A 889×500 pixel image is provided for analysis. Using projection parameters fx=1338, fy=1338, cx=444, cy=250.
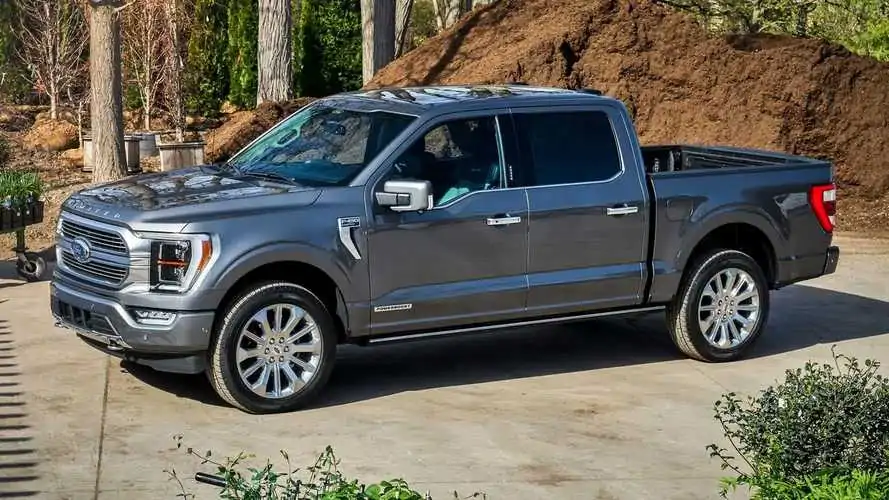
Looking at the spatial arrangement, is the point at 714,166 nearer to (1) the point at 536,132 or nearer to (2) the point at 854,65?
(1) the point at 536,132

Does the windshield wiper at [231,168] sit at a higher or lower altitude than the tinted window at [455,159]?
lower

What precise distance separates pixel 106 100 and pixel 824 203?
30.5 ft

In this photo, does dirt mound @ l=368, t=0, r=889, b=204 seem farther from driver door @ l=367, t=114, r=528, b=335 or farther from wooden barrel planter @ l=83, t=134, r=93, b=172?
driver door @ l=367, t=114, r=528, b=335

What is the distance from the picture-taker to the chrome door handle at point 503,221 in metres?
8.62

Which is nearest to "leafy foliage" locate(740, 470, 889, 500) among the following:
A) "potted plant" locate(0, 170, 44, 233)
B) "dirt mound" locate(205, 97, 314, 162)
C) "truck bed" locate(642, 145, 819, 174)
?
"truck bed" locate(642, 145, 819, 174)

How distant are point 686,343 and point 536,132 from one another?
6.27 ft

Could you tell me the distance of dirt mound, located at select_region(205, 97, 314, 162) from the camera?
16.6m

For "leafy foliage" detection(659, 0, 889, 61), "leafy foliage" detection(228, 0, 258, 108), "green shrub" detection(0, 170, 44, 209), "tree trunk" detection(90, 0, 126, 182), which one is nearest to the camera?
"green shrub" detection(0, 170, 44, 209)

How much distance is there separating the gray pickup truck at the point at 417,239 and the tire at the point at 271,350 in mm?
12

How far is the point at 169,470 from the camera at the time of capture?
7012 millimetres

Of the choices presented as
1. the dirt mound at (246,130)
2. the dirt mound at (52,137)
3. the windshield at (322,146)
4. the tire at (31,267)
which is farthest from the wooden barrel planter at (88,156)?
the windshield at (322,146)

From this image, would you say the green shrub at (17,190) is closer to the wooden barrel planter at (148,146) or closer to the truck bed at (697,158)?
the truck bed at (697,158)

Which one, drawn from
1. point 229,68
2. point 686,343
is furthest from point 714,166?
point 229,68

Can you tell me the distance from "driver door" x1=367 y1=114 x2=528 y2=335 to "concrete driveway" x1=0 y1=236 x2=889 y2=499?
1.94 feet
